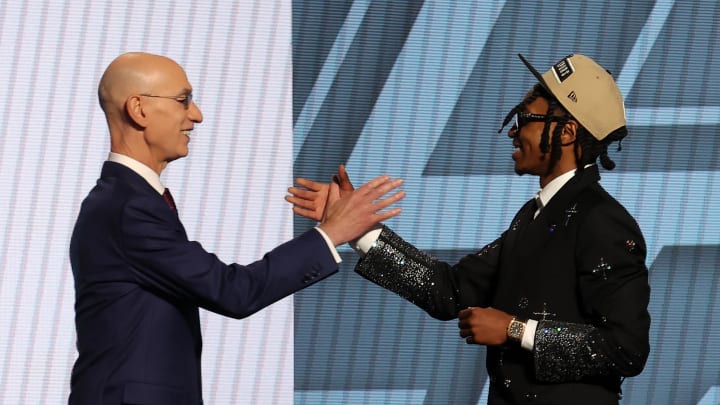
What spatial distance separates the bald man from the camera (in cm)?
189

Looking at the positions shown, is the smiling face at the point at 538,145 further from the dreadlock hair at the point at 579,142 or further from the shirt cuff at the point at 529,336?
the shirt cuff at the point at 529,336

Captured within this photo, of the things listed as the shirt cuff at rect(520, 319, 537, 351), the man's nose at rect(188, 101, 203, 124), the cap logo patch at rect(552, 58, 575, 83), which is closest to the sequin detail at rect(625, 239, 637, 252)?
the shirt cuff at rect(520, 319, 537, 351)

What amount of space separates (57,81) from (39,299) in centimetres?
68

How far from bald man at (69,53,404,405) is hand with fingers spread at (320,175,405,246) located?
0.16 ft

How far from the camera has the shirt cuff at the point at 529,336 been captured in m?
2.07

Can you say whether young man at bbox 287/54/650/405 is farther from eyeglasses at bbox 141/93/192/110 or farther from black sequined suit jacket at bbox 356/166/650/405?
eyeglasses at bbox 141/93/192/110

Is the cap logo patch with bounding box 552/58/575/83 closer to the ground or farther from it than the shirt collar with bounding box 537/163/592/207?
farther from it

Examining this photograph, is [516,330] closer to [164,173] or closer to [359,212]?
[359,212]

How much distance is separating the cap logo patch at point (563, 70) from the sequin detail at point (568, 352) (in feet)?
1.57

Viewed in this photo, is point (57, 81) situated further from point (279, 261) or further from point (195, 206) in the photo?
point (279, 261)

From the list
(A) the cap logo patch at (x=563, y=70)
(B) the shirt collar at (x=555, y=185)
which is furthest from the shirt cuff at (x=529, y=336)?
(A) the cap logo patch at (x=563, y=70)

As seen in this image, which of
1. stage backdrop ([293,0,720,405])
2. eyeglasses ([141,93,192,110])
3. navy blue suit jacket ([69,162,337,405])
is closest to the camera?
navy blue suit jacket ([69,162,337,405])

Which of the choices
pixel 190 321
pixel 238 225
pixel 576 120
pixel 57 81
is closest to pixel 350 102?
pixel 238 225

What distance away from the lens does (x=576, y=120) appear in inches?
85.7
